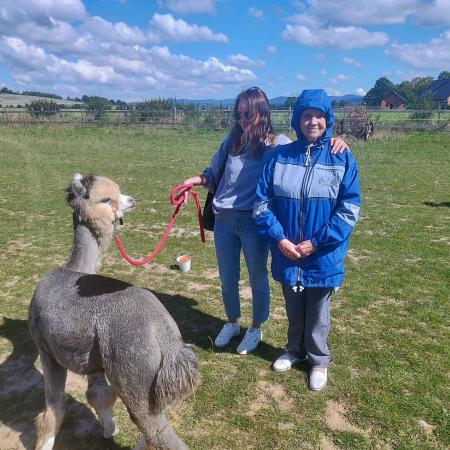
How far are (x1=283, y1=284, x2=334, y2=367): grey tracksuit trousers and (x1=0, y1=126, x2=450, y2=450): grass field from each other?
0.24 m

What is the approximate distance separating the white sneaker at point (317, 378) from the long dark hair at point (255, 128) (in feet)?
6.16

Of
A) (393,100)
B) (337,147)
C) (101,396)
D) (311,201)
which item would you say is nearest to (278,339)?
(311,201)

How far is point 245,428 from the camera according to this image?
120 inches

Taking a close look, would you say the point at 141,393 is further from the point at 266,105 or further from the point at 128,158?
the point at 128,158

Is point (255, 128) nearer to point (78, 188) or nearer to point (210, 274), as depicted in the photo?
point (78, 188)

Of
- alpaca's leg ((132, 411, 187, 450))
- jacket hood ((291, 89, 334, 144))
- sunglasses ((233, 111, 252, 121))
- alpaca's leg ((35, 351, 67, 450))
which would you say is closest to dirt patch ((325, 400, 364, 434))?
alpaca's leg ((132, 411, 187, 450))

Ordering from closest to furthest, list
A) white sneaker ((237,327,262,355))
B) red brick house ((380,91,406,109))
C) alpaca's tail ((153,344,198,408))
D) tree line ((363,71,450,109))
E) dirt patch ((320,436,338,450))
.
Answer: alpaca's tail ((153,344,198,408)) → dirt patch ((320,436,338,450)) → white sneaker ((237,327,262,355)) → red brick house ((380,91,406,109)) → tree line ((363,71,450,109))

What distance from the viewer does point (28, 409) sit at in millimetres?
3293

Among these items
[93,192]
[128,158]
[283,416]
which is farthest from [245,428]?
[128,158]

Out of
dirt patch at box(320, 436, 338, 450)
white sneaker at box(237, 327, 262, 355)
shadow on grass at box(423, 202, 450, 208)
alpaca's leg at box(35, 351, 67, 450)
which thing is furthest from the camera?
shadow on grass at box(423, 202, 450, 208)

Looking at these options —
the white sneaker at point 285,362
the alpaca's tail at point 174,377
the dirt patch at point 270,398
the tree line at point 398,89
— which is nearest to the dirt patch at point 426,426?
the dirt patch at point 270,398

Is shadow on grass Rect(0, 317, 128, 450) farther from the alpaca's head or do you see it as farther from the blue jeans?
the blue jeans

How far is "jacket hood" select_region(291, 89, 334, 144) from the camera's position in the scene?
3.00 meters

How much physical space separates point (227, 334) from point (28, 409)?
1823 millimetres
